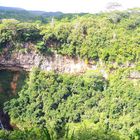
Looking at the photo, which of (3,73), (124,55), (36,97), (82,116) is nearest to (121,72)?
(124,55)

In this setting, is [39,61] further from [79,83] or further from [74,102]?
[74,102]

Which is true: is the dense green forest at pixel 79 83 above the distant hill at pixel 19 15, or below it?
below

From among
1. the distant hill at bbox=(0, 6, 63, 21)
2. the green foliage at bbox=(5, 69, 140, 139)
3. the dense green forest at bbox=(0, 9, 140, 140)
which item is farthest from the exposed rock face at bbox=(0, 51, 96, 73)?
the distant hill at bbox=(0, 6, 63, 21)

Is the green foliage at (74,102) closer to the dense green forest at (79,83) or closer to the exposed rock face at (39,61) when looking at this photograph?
the dense green forest at (79,83)

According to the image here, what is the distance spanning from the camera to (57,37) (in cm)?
4303

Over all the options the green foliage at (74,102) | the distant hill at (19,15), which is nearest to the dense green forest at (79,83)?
the green foliage at (74,102)

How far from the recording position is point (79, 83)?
41.3m

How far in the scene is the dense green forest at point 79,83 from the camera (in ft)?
128

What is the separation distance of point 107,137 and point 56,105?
10350mm

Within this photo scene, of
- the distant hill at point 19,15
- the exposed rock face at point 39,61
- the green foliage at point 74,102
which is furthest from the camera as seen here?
the distant hill at point 19,15

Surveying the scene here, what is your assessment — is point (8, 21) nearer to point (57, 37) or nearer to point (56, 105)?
point (57, 37)

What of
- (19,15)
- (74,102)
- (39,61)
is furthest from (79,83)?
(19,15)

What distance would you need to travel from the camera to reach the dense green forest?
38906 millimetres

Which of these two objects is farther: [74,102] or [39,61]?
[39,61]
